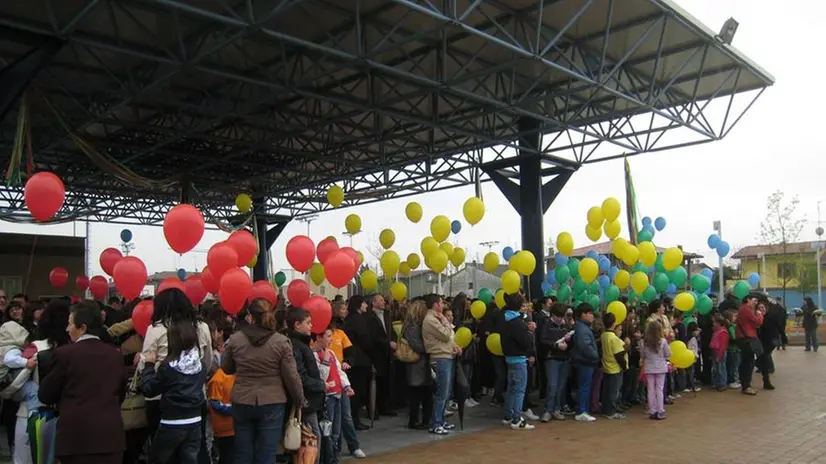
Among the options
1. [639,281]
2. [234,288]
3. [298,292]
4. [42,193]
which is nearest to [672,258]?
[639,281]

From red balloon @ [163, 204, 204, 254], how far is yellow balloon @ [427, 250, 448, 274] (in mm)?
4310

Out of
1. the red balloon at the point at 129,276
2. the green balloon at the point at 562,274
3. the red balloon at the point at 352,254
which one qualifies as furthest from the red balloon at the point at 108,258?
the green balloon at the point at 562,274

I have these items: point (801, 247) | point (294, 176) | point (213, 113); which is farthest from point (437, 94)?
point (801, 247)

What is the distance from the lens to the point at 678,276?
10242 millimetres

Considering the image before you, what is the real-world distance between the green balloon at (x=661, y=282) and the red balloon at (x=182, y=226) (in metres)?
7.34

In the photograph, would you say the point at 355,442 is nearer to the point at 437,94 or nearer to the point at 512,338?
the point at 512,338

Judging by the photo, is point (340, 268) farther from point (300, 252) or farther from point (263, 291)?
point (263, 291)

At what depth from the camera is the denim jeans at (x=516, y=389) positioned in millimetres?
7445

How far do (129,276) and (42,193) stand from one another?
46.3 inches

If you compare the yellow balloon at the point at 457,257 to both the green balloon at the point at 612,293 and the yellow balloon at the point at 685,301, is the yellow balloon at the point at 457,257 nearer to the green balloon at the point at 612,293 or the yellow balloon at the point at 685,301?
the green balloon at the point at 612,293

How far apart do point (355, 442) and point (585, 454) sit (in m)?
2.22

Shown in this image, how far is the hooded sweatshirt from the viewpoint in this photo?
397 centimetres

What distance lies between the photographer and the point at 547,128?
12148 mm

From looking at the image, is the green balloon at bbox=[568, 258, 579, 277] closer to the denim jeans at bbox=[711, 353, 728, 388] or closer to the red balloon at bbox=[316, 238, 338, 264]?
the denim jeans at bbox=[711, 353, 728, 388]
